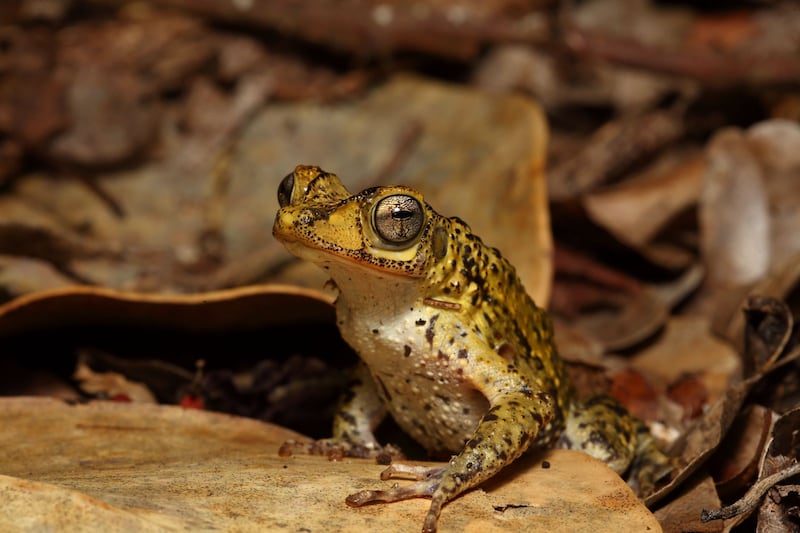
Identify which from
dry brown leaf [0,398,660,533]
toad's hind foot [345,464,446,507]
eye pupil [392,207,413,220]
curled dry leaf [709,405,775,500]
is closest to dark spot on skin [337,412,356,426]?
dry brown leaf [0,398,660,533]

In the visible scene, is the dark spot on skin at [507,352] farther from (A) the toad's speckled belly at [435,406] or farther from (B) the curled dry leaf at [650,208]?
(B) the curled dry leaf at [650,208]

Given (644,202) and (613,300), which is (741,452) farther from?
(644,202)

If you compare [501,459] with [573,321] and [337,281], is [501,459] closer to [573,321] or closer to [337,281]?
[337,281]

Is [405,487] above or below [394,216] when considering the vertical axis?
below

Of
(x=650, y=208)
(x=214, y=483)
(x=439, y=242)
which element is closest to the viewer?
(x=214, y=483)

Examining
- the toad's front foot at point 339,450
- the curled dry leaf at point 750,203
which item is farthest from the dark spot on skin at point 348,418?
the curled dry leaf at point 750,203

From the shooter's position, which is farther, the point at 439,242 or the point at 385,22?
the point at 385,22

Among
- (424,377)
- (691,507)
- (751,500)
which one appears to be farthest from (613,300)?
(751,500)

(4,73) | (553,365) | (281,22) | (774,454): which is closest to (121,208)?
(4,73)
